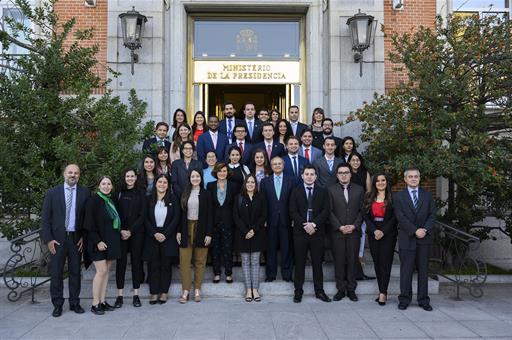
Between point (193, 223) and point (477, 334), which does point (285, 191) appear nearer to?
point (193, 223)

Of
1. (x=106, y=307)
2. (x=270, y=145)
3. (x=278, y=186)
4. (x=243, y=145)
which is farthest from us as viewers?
Result: (x=243, y=145)

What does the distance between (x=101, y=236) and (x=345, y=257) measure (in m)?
3.57

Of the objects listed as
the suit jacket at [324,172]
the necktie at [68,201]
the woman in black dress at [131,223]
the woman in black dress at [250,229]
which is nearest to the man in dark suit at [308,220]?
the woman in black dress at [250,229]

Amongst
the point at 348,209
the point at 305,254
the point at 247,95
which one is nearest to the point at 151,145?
the point at 305,254

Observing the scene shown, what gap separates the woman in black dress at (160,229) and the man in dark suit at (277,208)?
140 cm

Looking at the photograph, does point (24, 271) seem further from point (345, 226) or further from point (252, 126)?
point (345, 226)

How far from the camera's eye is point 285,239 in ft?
24.3

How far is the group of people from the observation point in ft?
21.6

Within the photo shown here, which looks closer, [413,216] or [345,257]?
[413,216]

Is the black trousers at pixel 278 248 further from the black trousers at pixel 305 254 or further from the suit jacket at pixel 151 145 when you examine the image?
the suit jacket at pixel 151 145

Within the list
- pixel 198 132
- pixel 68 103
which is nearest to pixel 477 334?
pixel 198 132

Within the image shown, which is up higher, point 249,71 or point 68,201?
point 249,71

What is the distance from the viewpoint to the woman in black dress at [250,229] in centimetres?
708

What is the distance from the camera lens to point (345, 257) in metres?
7.27
